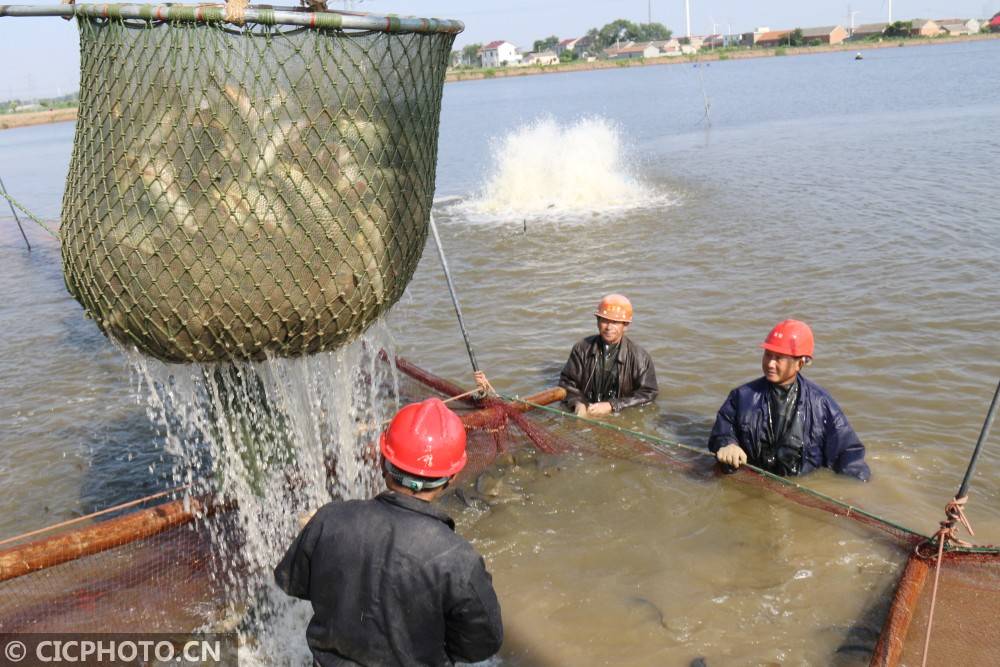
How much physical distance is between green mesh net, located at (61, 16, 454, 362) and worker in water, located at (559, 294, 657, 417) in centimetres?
344

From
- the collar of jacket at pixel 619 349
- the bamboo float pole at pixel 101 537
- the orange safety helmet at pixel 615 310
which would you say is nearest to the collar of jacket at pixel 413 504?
the bamboo float pole at pixel 101 537

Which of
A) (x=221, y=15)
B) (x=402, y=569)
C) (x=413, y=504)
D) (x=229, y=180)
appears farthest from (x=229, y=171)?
(x=402, y=569)

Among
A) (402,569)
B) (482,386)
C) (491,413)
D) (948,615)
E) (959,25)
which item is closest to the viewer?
(402,569)

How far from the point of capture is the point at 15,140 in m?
45.7

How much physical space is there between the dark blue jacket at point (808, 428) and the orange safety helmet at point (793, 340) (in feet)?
0.95

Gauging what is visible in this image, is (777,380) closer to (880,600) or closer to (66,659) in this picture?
(880,600)

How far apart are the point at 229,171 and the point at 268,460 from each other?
160 cm

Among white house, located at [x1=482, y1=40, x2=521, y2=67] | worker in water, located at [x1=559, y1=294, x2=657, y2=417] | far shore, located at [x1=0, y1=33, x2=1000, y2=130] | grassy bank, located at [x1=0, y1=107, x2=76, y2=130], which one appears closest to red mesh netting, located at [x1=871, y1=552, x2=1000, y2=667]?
worker in water, located at [x1=559, y1=294, x2=657, y2=417]

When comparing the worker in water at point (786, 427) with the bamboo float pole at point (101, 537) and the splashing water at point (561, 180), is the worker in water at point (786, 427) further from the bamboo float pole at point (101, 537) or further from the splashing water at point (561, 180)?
the splashing water at point (561, 180)

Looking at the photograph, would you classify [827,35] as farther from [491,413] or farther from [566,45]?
[491,413]

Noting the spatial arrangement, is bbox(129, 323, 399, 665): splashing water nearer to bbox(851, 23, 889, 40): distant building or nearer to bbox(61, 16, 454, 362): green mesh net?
bbox(61, 16, 454, 362): green mesh net

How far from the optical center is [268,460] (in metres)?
3.64

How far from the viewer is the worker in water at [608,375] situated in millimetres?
6047

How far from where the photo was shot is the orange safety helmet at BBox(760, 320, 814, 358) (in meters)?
4.46
